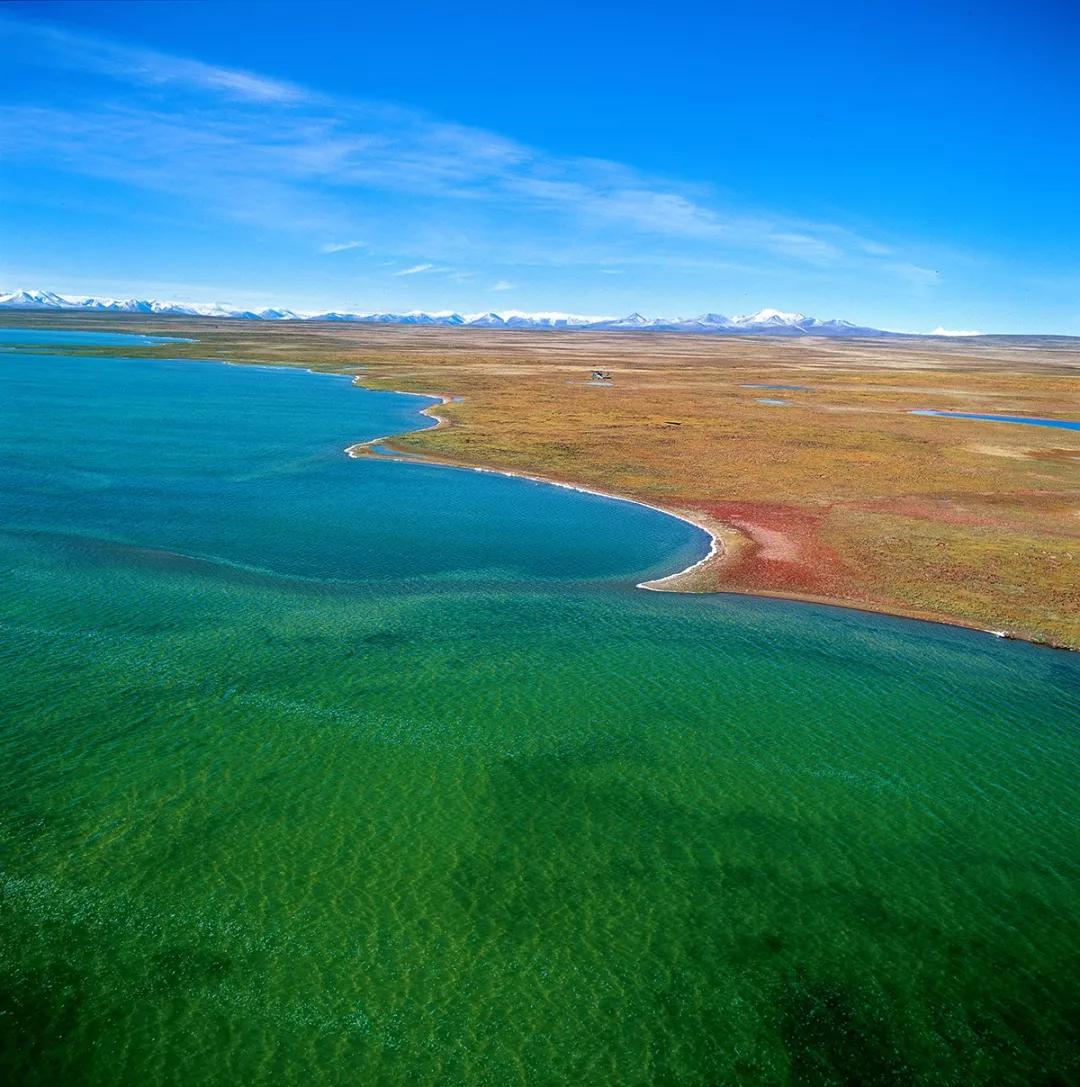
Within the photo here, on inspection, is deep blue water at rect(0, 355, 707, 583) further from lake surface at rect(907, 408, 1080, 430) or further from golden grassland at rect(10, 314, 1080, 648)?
lake surface at rect(907, 408, 1080, 430)

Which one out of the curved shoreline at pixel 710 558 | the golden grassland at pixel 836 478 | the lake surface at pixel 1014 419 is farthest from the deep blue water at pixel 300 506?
the lake surface at pixel 1014 419

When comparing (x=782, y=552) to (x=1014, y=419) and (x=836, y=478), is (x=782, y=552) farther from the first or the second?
(x=1014, y=419)

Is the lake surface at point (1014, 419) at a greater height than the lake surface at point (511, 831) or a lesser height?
greater

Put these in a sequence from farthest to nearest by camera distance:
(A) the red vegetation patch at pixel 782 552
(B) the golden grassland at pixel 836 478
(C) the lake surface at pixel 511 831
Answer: (A) the red vegetation patch at pixel 782 552 → (B) the golden grassland at pixel 836 478 → (C) the lake surface at pixel 511 831

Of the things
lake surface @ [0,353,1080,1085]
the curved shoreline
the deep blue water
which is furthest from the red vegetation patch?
the deep blue water

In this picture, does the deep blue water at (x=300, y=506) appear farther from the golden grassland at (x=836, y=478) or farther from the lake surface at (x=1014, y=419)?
the lake surface at (x=1014, y=419)

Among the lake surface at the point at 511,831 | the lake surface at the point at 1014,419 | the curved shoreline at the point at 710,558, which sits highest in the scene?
the lake surface at the point at 1014,419

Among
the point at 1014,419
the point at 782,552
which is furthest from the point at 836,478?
the point at 1014,419
